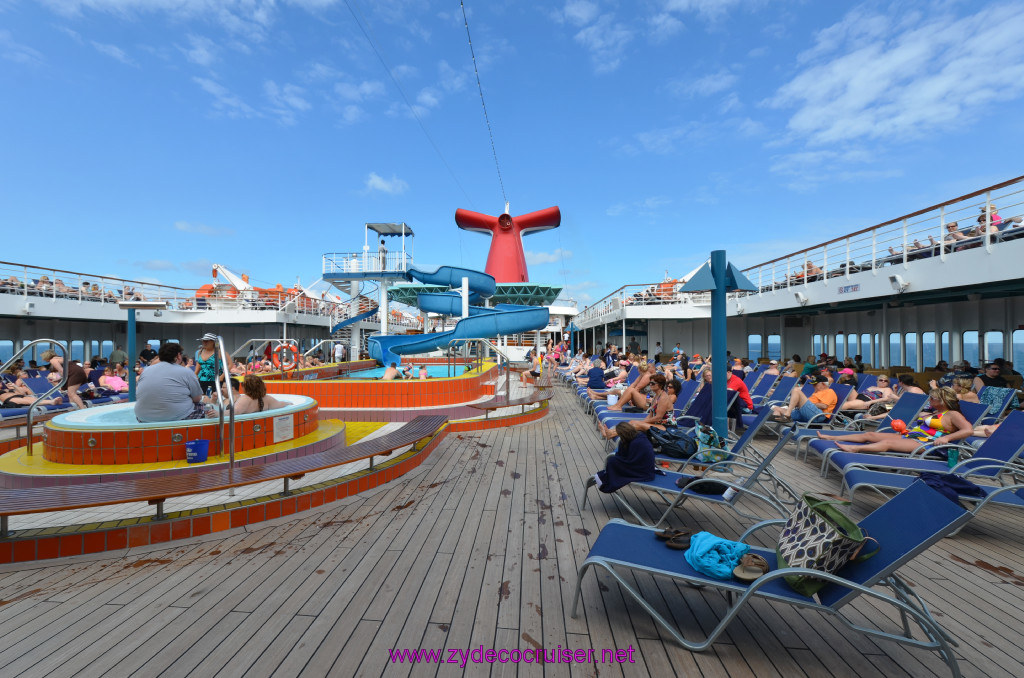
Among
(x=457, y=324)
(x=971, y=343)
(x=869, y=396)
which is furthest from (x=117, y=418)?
(x=971, y=343)

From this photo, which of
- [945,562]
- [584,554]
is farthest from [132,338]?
[945,562]

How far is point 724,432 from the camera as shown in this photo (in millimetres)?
5332

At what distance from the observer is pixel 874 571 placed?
203 centimetres

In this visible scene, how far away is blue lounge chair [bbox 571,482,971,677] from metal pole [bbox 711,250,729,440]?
2.87 metres

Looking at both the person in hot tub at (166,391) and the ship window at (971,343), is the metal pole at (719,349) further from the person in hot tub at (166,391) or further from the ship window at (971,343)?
the ship window at (971,343)

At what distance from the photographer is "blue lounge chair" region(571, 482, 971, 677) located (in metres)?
1.93

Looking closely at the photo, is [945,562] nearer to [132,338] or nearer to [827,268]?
[132,338]

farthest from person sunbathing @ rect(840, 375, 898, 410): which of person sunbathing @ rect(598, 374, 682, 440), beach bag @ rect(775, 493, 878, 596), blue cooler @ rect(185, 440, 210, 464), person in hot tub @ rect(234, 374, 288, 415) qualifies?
blue cooler @ rect(185, 440, 210, 464)

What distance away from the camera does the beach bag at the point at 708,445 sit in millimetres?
4418

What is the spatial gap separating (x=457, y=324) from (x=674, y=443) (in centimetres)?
1098

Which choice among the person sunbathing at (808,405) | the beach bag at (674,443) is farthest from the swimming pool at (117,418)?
the person sunbathing at (808,405)

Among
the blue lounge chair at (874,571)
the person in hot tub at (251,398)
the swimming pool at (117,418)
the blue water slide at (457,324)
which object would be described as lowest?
the blue lounge chair at (874,571)

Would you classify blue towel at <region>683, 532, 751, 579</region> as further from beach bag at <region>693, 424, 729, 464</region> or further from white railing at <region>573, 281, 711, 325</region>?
white railing at <region>573, 281, 711, 325</region>

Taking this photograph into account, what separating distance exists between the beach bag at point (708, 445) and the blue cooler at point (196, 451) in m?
4.73
